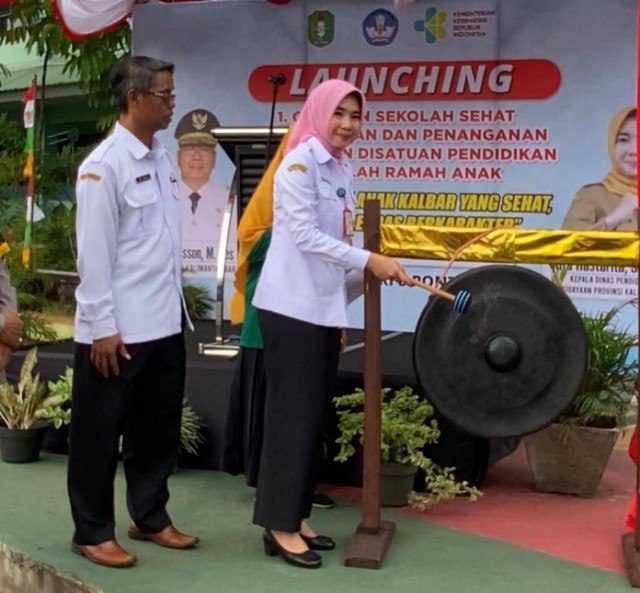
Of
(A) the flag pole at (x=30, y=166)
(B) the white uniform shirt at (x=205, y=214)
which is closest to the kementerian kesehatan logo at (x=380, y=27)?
(B) the white uniform shirt at (x=205, y=214)

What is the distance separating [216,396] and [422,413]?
3.56ft

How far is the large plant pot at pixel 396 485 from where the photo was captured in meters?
4.41

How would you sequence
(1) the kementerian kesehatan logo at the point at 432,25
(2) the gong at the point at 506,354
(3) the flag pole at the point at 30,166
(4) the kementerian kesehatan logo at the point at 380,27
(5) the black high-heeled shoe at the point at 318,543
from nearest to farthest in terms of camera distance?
(2) the gong at the point at 506,354, (5) the black high-heeled shoe at the point at 318,543, (1) the kementerian kesehatan logo at the point at 432,25, (4) the kementerian kesehatan logo at the point at 380,27, (3) the flag pole at the point at 30,166

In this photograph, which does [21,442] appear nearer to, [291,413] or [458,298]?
[291,413]

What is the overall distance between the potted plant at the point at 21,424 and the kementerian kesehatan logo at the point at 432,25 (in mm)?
3219

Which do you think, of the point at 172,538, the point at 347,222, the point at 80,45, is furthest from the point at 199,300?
the point at 347,222

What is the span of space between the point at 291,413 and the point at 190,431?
1386mm

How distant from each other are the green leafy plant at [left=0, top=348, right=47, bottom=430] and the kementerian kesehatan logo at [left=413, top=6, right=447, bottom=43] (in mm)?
3174

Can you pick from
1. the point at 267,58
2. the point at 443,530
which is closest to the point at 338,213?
the point at 443,530

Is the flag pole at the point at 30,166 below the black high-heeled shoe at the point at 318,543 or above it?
above

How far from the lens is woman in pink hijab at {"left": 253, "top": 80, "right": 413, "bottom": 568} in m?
3.55

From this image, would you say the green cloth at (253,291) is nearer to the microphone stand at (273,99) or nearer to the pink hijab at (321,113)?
the pink hijab at (321,113)

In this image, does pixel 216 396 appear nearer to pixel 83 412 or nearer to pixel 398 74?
pixel 83 412

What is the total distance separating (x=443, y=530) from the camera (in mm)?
4168
